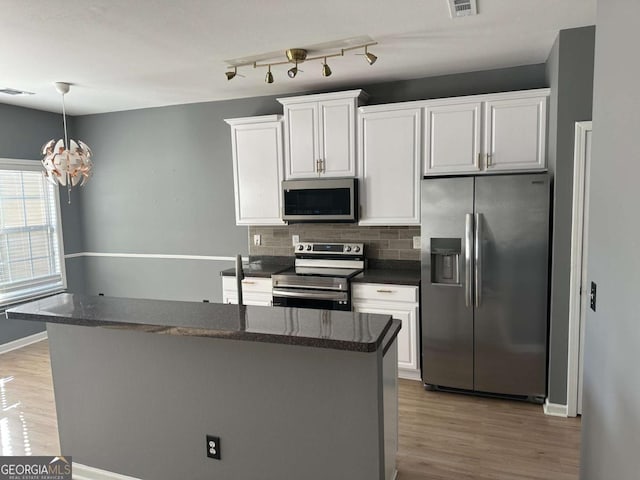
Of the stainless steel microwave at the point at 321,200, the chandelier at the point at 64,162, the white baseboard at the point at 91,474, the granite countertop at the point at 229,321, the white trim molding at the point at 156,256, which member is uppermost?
the chandelier at the point at 64,162

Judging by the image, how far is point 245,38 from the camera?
2842 mm

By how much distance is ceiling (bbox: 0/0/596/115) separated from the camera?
239 centimetres

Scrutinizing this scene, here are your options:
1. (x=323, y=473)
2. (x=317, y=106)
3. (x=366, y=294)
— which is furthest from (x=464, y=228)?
(x=323, y=473)

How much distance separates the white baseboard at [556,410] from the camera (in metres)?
3.12

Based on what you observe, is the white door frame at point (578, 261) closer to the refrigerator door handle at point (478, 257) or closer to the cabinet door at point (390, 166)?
the refrigerator door handle at point (478, 257)

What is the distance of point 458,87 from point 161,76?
2.57 m

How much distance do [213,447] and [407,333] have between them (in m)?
1.98

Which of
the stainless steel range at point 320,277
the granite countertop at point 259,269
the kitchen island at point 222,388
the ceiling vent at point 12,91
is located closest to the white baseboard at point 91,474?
the kitchen island at point 222,388

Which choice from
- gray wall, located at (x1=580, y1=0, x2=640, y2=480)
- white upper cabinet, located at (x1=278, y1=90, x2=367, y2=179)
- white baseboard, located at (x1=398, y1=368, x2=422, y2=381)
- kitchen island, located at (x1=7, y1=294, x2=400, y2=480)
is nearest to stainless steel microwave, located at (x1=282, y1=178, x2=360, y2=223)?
white upper cabinet, located at (x1=278, y1=90, x2=367, y2=179)

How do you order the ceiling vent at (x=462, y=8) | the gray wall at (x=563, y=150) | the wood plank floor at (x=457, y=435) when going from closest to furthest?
the ceiling vent at (x=462, y=8)
the wood plank floor at (x=457, y=435)
the gray wall at (x=563, y=150)

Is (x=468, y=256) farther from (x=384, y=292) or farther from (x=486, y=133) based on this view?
(x=486, y=133)

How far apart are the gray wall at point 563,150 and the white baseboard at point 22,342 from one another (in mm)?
5274

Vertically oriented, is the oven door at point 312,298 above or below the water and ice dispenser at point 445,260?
below

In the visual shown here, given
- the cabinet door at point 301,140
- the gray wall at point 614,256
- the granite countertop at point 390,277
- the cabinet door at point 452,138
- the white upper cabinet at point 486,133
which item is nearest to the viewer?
the gray wall at point 614,256
